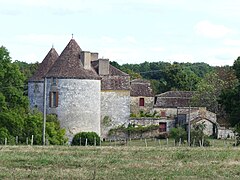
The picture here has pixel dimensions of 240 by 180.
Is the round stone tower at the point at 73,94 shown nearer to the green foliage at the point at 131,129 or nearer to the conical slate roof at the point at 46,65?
the conical slate roof at the point at 46,65

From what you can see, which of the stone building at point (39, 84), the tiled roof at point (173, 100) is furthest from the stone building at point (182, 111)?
the stone building at point (39, 84)

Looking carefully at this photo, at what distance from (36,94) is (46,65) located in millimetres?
3161

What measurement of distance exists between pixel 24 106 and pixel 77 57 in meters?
10.9

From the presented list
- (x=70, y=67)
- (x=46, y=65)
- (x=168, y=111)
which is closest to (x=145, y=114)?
(x=168, y=111)

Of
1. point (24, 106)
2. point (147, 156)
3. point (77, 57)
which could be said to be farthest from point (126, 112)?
point (147, 156)

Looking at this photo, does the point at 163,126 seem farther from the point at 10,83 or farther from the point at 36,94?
the point at 10,83

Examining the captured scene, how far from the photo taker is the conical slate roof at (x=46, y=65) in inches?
3088

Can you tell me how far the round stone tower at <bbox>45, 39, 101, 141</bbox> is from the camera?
7188 centimetres

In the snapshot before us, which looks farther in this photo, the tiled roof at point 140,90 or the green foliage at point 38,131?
the tiled roof at point 140,90

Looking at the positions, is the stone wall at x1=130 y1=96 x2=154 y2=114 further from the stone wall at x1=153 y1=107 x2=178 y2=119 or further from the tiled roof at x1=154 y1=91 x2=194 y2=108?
the tiled roof at x1=154 y1=91 x2=194 y2=108

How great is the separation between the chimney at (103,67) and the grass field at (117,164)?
41486mm

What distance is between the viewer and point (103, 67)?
78.6m

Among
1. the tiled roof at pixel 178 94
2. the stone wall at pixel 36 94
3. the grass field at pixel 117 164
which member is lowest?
the grass field at pixel 117 164

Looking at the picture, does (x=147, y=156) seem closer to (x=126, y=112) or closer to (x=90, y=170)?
(x=90, y=170)
